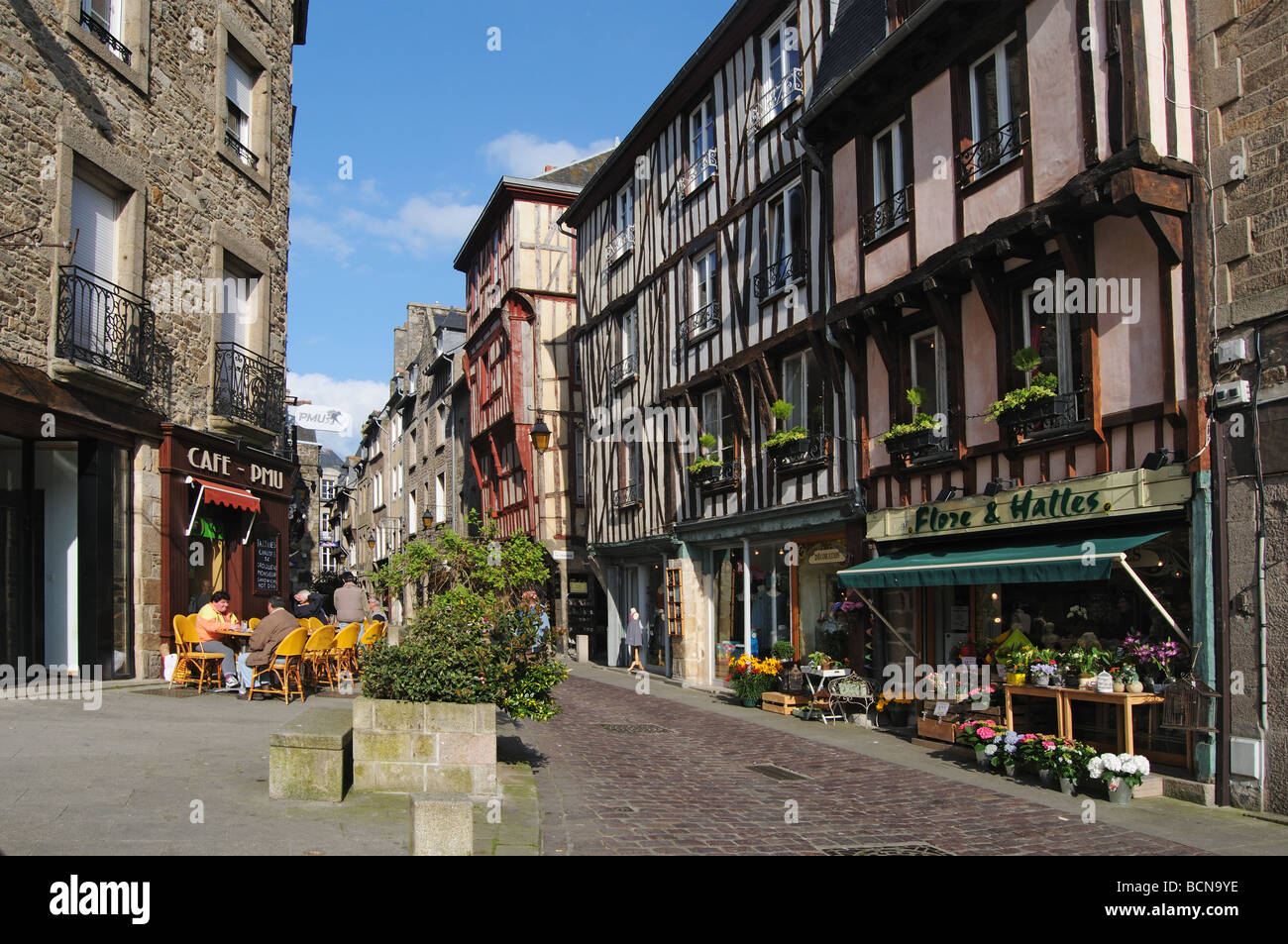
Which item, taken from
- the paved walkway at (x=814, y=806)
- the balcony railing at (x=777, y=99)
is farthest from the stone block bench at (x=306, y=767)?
the balcony railing at (x=777, y=99)

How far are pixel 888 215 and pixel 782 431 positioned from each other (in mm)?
3872

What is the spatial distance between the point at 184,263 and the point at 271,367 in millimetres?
2641

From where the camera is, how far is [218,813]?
619 cm

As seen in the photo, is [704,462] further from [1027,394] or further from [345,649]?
[1027,394]

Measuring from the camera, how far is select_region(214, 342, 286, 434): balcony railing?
49.7 feet

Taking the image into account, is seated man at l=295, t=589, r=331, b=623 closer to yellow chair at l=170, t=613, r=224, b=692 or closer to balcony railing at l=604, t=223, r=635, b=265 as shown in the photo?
yellow chair at l=170, t=613, r=224, b=692

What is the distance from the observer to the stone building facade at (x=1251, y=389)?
7934mm

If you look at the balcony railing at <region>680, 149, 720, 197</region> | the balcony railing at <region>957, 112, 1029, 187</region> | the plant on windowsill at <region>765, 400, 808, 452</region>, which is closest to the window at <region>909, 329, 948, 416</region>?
the balcony railing at <region>957, 112, 1029, 187</region>

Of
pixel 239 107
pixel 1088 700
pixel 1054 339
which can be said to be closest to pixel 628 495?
pixel 239 107

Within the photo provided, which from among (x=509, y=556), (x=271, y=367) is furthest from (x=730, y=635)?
(x=271, y=367)

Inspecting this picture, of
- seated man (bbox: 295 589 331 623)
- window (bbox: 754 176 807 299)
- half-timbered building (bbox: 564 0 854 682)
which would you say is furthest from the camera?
window (bbox: 754 176 807 299)

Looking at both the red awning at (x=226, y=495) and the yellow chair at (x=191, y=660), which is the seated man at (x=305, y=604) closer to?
the yellow chair at (x=191, y=660)

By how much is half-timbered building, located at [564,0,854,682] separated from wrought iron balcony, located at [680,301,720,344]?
0.16ft

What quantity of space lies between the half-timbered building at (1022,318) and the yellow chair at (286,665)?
20.5 ft
